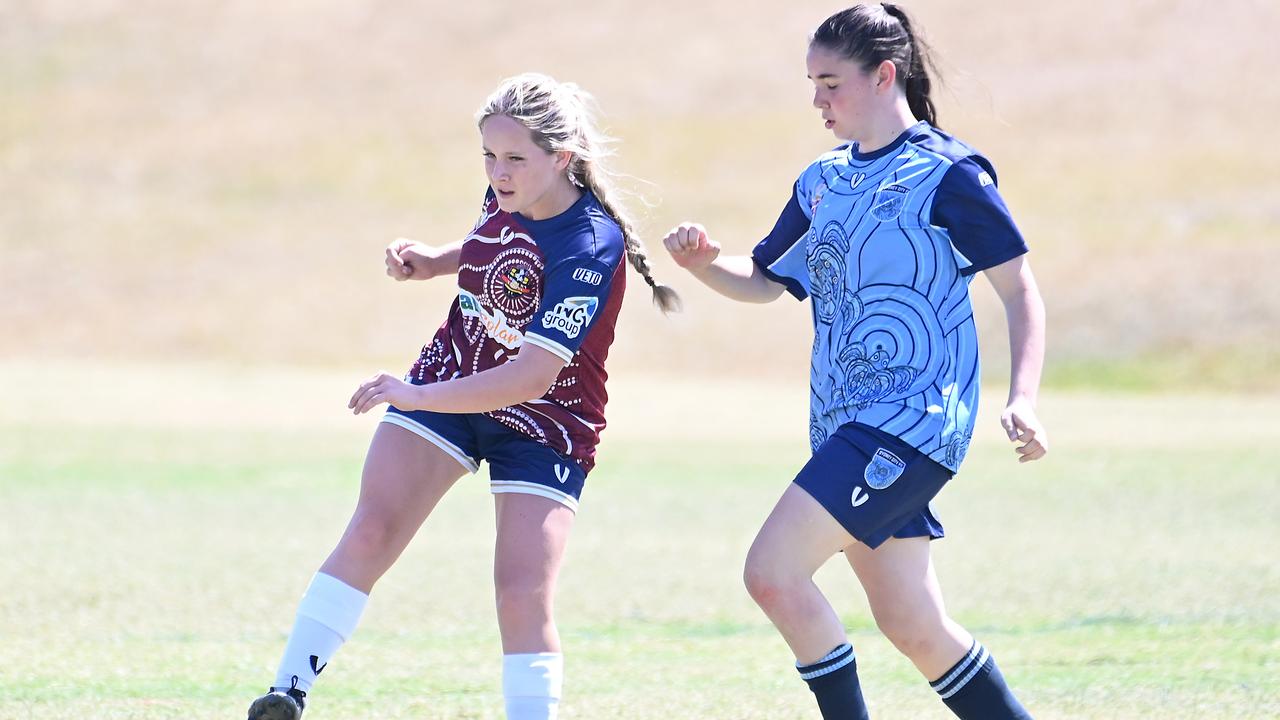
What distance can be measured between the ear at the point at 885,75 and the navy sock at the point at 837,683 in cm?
141

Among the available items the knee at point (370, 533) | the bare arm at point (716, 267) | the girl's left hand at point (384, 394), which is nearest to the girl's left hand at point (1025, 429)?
the bare arm at point (716, 267)

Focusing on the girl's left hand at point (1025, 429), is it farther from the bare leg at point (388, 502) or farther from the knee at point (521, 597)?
the bare leg at point (388, 502)

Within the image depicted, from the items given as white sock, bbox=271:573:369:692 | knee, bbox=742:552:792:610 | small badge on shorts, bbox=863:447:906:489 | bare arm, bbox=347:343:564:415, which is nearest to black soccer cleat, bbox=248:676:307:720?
white sock, bbox=271:573:369:692

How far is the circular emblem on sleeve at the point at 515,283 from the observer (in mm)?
4309

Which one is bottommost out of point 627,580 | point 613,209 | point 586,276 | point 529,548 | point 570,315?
point 529,548

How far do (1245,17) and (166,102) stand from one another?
31039 mm

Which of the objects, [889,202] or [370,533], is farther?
[370,533]

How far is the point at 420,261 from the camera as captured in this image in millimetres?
4781

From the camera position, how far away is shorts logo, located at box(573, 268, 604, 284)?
4.18m

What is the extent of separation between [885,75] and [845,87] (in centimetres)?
10

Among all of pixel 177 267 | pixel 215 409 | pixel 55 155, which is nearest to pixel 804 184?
pixel 215 409

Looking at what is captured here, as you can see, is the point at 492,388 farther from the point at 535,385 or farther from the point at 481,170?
the point at 481,170

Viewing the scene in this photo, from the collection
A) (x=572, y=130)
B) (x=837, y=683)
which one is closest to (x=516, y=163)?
(x=572, y=130)

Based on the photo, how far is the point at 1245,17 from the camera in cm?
4712
